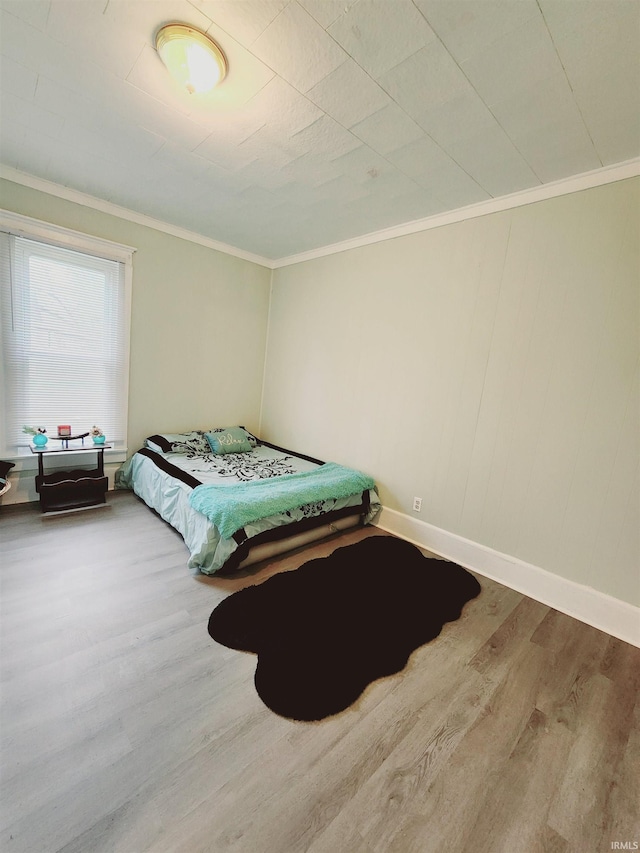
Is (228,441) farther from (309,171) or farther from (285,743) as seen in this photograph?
(285,743)

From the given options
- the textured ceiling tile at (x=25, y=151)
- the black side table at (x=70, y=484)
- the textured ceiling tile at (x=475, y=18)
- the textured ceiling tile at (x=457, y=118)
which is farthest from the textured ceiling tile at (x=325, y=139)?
the black side table at (x=70, y=484)

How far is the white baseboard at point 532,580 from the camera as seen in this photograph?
1991 millimetres

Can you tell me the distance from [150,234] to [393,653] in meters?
3.95

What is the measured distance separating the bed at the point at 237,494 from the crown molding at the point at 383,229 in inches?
80.7

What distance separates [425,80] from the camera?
149 centimetres

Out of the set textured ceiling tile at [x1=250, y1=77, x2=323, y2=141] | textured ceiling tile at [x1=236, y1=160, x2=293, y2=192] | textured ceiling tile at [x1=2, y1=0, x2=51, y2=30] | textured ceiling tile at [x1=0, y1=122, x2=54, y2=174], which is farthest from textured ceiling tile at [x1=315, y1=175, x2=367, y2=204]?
textured ceiling tile at [x1=0, y1=122, x2=54, y2=174]

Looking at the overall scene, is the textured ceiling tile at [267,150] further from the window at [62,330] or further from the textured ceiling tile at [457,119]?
the window at [62,330]

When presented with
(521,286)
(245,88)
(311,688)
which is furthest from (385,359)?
(311,688)

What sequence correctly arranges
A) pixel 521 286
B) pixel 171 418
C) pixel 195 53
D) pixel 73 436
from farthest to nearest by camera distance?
pixel 171 418
pixel 73 436
pixel 521 286
pixel 195 53

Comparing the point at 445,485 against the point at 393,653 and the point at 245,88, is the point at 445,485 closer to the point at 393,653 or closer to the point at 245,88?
the point at 393,653

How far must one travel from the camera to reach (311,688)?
1.49 m

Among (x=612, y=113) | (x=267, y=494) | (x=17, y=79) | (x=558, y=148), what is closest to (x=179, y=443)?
(x=267, y=494)

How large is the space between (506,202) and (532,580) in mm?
2569

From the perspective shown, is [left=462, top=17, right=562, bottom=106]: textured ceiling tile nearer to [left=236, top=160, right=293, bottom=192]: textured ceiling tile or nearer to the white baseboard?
[left=236, top=160, right=293, bottom=192]: textured ceiling tile
